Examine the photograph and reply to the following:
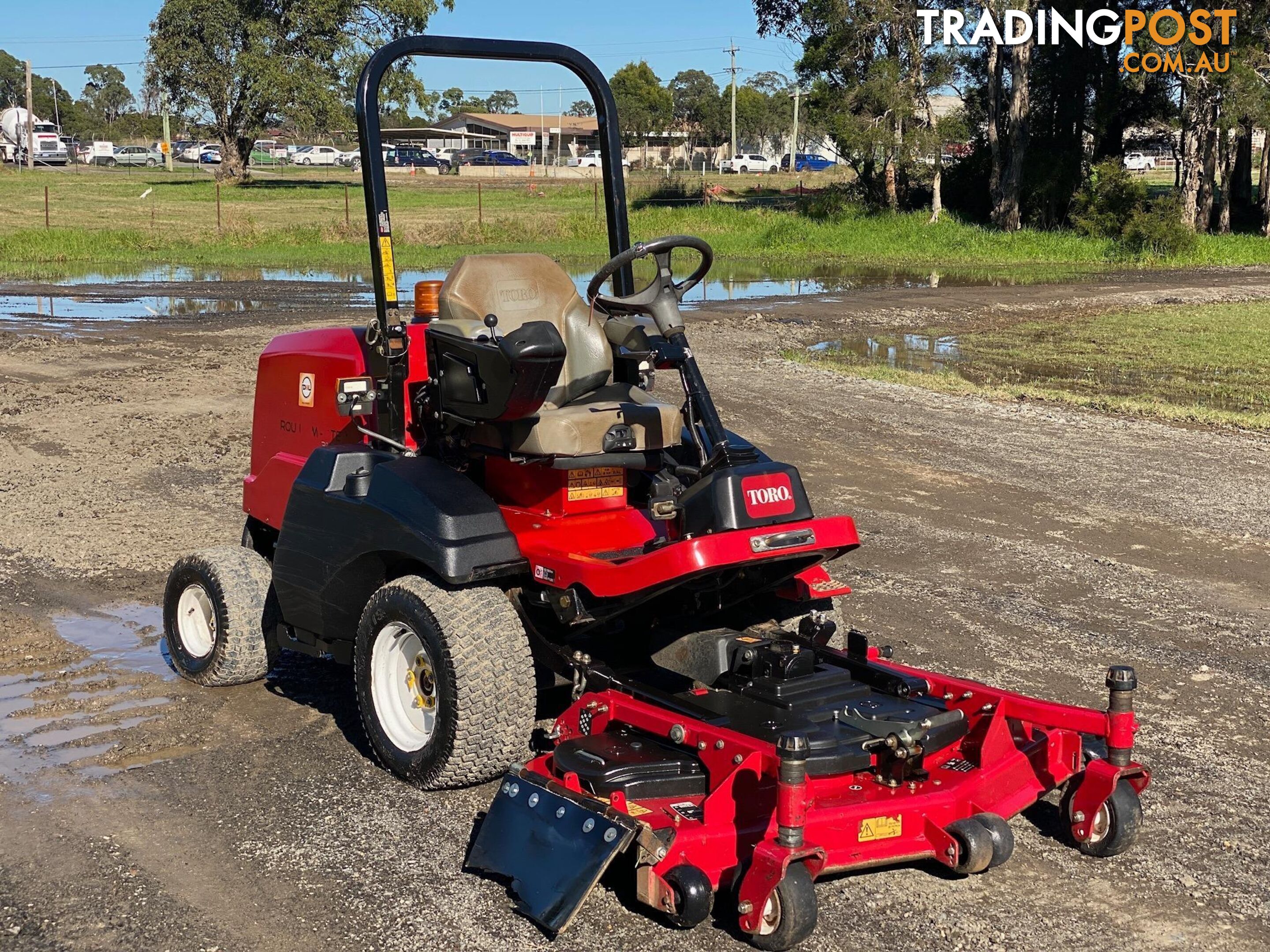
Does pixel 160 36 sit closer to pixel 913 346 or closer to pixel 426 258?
pixel 426 258

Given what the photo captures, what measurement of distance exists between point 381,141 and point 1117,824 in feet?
12.2

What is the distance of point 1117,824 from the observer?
4.34m

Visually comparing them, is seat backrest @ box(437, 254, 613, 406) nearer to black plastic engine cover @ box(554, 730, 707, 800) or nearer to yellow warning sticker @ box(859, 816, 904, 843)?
black plastic engine cover @ box(554, 730, 707, 800)

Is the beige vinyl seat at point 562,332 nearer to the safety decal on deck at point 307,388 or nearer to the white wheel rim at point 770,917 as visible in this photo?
the safety decal on deck at point 307,388

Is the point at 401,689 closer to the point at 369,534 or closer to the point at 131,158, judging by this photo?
the point at 369,534

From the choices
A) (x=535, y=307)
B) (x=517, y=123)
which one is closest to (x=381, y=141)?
(x=535, y=307)

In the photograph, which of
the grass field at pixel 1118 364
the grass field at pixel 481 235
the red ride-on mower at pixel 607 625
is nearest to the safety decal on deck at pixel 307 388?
the red ride-on mower at pixel 607 625

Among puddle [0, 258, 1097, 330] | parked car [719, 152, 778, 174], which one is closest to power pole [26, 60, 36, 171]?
parked car [719, 152, 778, 174]

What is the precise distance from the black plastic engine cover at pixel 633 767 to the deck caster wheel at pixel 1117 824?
50.4 inches

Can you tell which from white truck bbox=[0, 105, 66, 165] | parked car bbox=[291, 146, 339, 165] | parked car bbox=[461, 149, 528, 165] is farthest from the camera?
parked car bbox=[291, 146, 339, 165]

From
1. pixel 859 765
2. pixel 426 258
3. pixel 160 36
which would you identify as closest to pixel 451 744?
pixel 859 765

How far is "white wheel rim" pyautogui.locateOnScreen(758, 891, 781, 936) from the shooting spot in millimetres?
3727

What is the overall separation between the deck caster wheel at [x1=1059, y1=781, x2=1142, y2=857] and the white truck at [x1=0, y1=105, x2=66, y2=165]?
8424 centimetres

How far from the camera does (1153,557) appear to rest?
8.09 meters
